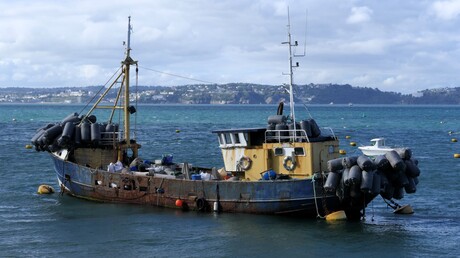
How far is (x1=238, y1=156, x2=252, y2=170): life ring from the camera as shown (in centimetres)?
3703

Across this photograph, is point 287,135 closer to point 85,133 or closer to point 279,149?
point 279,149

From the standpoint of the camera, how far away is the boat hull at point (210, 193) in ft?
114

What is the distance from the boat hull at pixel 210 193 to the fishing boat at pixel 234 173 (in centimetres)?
5

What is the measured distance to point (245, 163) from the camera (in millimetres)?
37125

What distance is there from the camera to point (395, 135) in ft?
348

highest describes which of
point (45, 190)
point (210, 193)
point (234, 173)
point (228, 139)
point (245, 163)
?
point (228, 139)

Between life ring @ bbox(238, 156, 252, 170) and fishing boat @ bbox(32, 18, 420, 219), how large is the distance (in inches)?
1.9

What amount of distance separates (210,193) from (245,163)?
7.33ft

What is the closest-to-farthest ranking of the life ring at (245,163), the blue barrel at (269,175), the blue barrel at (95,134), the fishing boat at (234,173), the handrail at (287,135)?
the fishing boat at (234,173)
the blue barrel at (269,175)
the handrail at (287,135)
the life ring at (245,163)
the blue barrel at (95,134)

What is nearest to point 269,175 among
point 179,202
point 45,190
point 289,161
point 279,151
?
point 289,161

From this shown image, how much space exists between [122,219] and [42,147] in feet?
31.2

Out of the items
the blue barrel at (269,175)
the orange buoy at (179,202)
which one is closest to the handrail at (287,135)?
the blue barrel at (269,175)

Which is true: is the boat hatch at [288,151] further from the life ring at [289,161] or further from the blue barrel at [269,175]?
the blue barrel at [269,175]

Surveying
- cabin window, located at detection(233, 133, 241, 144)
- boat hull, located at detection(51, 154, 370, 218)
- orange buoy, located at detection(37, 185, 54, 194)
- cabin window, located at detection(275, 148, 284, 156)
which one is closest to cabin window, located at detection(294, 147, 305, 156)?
cabin window, located at detection(275, 148, 284, 156)
